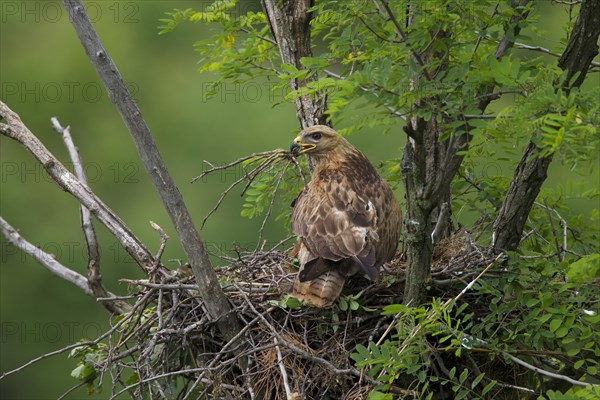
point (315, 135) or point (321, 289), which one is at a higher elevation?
point (315, 135)

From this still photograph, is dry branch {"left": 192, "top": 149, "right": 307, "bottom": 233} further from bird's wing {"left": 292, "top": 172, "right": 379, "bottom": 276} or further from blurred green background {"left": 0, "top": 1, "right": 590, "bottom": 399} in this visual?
blurred green background {"left": 0, "top": 1, "right": 590, "bottom": 399}

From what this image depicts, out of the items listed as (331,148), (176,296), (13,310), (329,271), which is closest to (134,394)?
(176,296)

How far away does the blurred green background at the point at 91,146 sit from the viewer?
1822 cm

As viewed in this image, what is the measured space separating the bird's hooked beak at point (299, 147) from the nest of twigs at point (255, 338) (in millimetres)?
806

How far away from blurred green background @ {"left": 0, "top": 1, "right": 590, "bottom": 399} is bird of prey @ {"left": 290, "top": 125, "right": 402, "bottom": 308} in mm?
9862

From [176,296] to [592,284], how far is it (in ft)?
7.47

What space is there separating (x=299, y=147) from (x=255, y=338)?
1.35 metres

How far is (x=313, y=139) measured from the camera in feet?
21.8

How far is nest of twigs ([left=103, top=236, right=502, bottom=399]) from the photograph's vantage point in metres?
5.68
